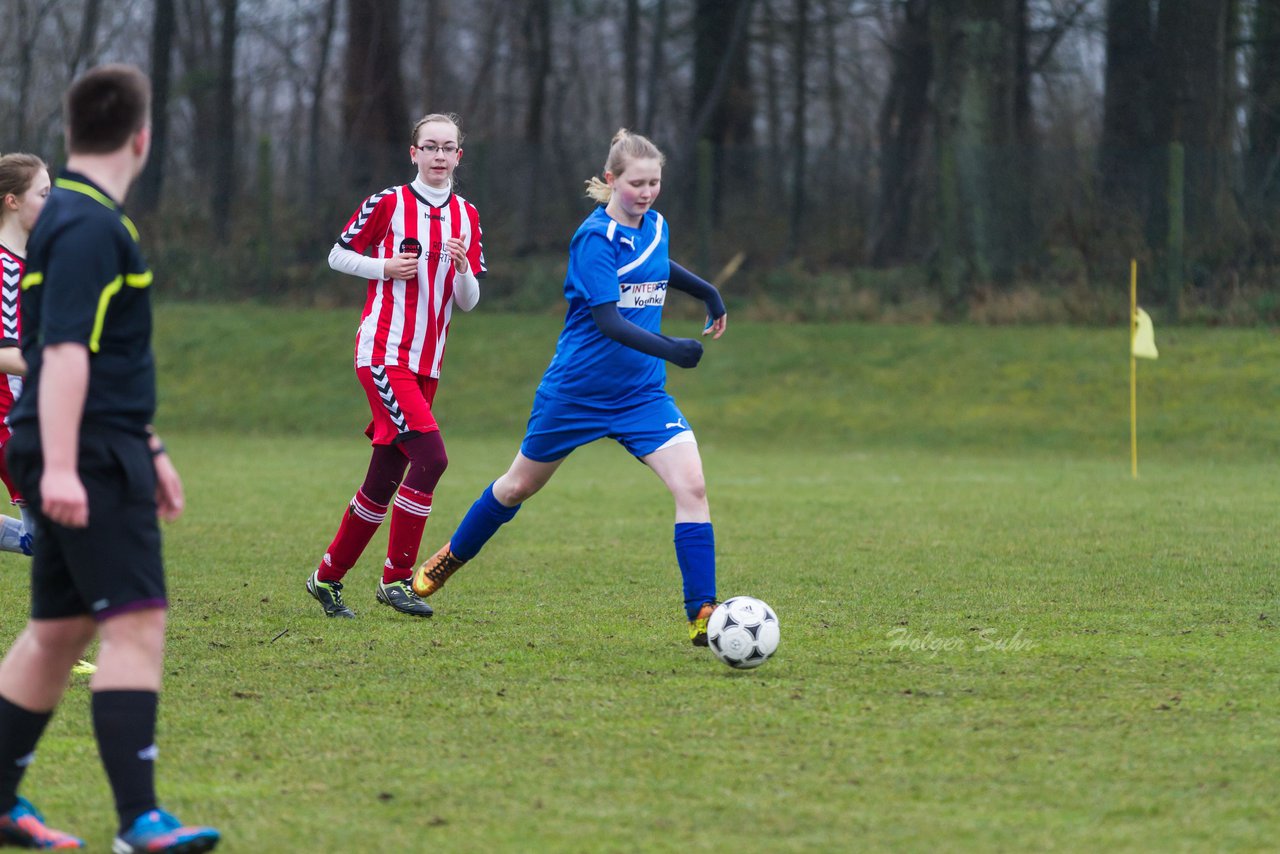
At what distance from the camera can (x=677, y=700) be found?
16.0 ft

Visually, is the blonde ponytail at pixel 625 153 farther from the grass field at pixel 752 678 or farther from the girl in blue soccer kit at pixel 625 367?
the grass field at pixel 752 678

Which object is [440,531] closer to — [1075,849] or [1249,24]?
[1075,849]

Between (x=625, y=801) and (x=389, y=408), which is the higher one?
(x=389, y=408)

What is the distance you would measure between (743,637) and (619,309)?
132cm

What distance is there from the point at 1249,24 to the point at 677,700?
2360 cm

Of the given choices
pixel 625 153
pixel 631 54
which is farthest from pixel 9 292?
pixel 631 54

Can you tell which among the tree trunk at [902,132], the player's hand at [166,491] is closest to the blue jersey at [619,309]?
the player's hand at [166,491]

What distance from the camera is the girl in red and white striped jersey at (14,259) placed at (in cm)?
567

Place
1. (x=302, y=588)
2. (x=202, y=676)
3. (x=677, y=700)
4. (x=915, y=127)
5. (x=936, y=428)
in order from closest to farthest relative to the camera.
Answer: (x=677, y=700)
(x=202, y=676)
(x=302, y=588)
(x=936, y=428)
(x=915, y=127)

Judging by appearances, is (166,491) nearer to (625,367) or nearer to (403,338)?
(625,367)

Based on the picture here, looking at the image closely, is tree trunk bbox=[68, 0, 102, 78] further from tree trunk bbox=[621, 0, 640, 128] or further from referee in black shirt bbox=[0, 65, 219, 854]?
referee in black shirt bbox=[0, 65, 219, 854]

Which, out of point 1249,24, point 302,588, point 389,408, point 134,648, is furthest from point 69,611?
point 1249,24

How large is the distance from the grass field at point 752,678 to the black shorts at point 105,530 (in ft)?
1.91

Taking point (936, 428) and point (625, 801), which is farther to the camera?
point (936, 428)
